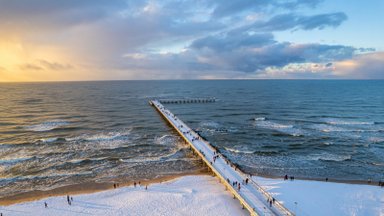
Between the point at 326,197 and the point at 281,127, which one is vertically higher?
the point at 281,127

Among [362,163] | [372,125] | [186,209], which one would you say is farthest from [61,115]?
[372,125]

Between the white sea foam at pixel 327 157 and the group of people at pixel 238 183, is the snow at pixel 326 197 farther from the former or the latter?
the white sea foam at pixel 327 157

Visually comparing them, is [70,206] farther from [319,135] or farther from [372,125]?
[372,125]

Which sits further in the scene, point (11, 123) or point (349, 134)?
point (11, 123)

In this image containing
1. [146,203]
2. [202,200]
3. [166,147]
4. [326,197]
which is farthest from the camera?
[166,147]

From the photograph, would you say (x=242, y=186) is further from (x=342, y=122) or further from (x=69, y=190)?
(x=342, y=122)

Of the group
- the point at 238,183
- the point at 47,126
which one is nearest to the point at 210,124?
the point at 238,183
